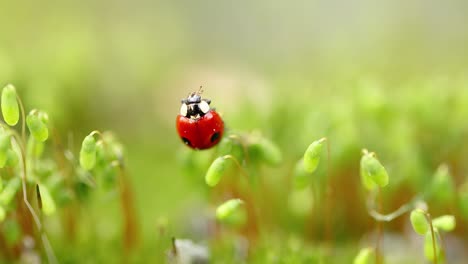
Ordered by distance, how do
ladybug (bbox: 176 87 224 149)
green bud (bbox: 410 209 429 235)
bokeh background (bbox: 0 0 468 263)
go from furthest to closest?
1. bokeh background (bbox: 0 0 468 263)
2. ladybug (bbox: 176 87 224 149)
3. green bud (bbox: 410 209 429 235)

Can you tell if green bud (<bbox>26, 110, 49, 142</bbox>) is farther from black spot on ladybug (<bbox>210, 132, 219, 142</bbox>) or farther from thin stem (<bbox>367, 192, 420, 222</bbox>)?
thin stem (<bbox>367, 192, 420, 222</bbox>)

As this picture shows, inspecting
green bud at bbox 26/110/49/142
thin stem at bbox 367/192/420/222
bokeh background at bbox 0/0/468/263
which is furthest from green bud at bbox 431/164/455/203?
green bud at bbox 26/110/49/142

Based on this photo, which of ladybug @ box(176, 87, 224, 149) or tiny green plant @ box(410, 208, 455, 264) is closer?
tiny green plant @ box(410, 208, 455, 264)

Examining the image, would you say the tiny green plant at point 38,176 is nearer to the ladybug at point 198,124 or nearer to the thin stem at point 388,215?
the ladybug at point 198,124

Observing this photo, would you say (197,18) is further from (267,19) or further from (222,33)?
(267,19)

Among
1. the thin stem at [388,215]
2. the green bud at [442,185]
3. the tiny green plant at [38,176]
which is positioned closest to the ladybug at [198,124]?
the tiny green plant at [38,176]

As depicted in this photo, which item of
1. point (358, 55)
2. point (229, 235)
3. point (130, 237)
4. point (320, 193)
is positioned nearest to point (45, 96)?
point (130, 237)
